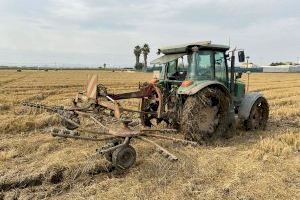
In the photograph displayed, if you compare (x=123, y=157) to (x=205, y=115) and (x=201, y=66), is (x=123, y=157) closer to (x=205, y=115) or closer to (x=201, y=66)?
(x=205, y=115)

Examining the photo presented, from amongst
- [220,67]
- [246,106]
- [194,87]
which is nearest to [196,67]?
[194,87]

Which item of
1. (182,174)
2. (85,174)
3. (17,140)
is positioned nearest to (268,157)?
(182,174)

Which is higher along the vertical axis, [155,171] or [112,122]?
[112,122]

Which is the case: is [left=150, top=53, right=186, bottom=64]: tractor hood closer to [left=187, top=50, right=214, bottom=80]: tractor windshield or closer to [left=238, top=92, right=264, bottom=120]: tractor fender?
[left=187, top=50, right=214, bottom=80]: tractor windshield

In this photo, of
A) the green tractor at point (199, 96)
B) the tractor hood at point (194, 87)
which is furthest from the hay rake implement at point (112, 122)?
the tractor hood at point (194, 87)

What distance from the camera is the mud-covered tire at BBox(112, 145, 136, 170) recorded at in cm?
590

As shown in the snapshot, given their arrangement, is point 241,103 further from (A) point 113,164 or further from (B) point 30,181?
(B) point 30,181

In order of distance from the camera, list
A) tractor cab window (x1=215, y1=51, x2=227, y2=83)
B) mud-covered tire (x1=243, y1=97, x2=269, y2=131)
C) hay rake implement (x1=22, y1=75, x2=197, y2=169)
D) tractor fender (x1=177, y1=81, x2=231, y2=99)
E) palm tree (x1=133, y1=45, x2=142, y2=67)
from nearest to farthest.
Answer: hay rake implement (x1=22, y1=75, x2=197, y2=169), tractor fender (x1=177, y1=81, x2=231, y2=99), tractor cab window (x1=215, y1=51, x2=227, y2=83), mud-covered tire (x1=243, y1=97, x2=269, y2=131), palm tree (x1=133, y1=45, x2=142, y2=67)

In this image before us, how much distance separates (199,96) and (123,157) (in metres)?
2.50

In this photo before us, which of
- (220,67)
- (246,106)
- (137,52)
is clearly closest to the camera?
(220,67)

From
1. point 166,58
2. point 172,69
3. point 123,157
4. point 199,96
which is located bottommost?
point 123,157

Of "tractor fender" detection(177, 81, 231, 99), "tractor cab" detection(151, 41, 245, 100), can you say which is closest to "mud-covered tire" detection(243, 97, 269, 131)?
"tractor cab" detection(151, 41, 245, 100)

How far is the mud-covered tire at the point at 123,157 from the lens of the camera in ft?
19.4

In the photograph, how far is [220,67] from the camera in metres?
9.03
